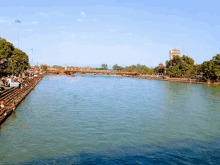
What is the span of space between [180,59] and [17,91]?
411 feet

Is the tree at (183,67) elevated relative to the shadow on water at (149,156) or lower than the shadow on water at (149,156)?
elevated

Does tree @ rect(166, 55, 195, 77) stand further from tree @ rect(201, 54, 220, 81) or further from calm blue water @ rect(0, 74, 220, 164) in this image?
calm blue water @ rect(0, 74, 220, 164)

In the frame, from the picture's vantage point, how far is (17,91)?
1422 inches

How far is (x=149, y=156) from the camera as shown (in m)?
15.6

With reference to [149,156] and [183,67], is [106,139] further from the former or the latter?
[183,67]

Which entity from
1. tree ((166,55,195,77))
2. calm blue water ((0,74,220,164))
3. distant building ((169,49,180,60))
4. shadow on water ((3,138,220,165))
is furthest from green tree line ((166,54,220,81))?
shadow on water ((3,138,220,165))

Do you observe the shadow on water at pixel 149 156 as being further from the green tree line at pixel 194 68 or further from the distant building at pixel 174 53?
the distant building at pixel 174 53

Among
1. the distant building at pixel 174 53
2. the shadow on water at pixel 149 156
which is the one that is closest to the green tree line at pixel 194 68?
the distant building at pixel 174 53

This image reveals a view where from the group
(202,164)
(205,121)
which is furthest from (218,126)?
(202,164)

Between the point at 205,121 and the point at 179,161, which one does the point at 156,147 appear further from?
the point at 205,121

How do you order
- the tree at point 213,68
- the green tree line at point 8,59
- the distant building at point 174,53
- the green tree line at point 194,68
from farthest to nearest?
1. the distant building at point 174,53
2. the green tree line at point 194,68
3. the tree at point 213,68
4. the green tree line at point 8,59

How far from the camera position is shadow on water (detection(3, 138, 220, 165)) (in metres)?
14.5

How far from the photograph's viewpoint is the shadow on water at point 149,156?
571 inches

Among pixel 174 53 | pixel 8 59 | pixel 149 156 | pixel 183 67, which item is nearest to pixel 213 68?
pixel 183 67
